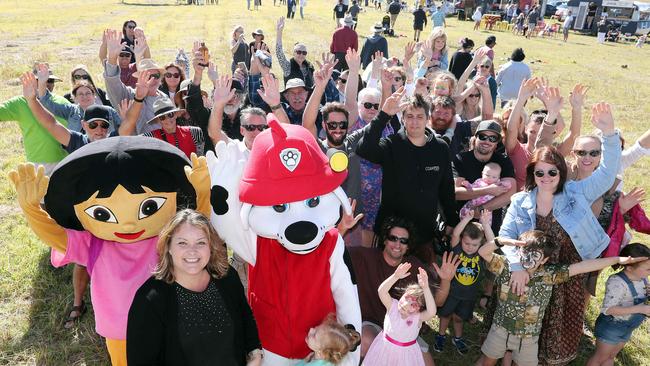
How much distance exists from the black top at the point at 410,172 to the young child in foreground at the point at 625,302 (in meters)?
1.30

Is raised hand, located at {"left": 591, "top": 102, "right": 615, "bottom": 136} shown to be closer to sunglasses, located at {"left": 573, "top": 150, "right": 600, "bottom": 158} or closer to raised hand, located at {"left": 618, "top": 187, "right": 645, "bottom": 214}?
sunglasses, located at {"left": 573, "top": 150, "right": 600, "bottom": 158}

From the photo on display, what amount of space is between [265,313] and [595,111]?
248 centimetres

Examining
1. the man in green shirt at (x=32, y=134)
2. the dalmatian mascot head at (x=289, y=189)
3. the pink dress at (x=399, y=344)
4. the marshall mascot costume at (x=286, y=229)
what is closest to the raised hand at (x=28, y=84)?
the man in green shirt at (x=32, y=134)

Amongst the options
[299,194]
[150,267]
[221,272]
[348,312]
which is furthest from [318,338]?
[150,267]

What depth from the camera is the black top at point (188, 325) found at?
2.06 metres

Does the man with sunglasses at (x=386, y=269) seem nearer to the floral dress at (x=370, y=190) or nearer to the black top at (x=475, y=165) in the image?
the floral dress at (x=370, y=190)

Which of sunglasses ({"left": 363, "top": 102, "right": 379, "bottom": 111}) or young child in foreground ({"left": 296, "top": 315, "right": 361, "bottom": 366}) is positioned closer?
young child in foreground ({"left": 296, "top": 315, "right": 361, "bottom": 366})

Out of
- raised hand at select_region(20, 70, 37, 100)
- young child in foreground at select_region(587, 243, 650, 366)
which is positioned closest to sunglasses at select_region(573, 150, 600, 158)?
young child in foreground at select_region(587, 243, 650, 366)

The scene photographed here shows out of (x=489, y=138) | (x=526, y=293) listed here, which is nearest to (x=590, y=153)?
(x=489, y=138)

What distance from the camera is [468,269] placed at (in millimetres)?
3541

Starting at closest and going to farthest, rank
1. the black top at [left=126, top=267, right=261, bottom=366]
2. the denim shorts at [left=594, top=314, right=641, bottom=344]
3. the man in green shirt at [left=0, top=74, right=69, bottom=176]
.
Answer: the black top at [left=126, top=267, right=261, bottom=366], the denim shorts at [left=594, top=314, right=641, bottom=344], the man in green shirt at [left=0, top=74, right=69, bottom=176]

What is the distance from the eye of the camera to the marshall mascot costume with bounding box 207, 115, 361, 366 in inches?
88.7

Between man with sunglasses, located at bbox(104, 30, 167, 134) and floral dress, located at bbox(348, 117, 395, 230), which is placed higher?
man with sunglasses, located at bbox(104, 30, 167, 134)

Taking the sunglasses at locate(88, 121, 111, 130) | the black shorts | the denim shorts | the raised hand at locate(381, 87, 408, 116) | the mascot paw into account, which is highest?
the raised hand at locate(381, 87, 408, 116)
